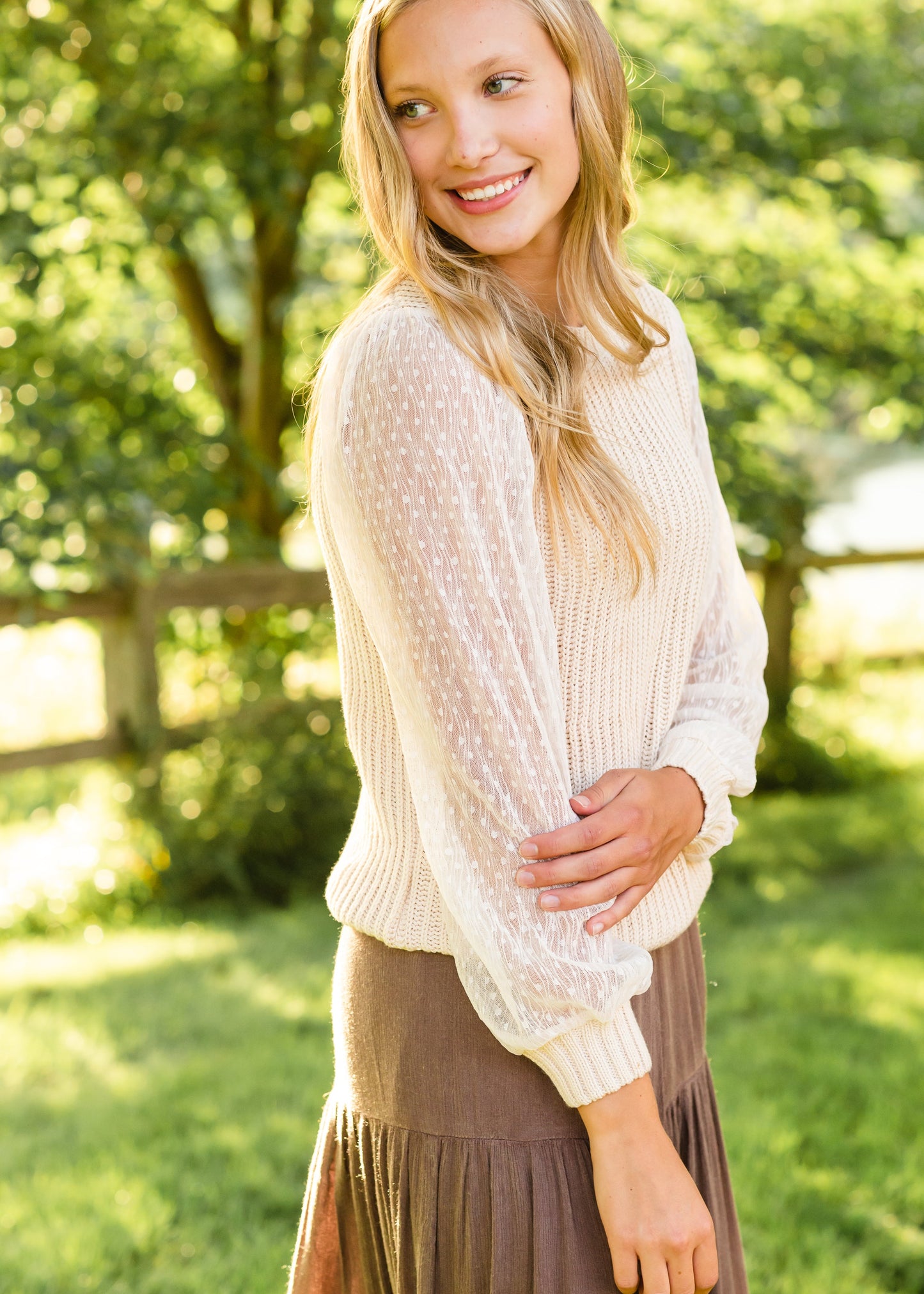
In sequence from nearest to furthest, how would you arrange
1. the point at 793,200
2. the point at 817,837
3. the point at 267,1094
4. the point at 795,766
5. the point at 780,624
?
the point at 267,1094, the point at 793,200, the point at 817,837, the point at 795,766, the point at 780,624

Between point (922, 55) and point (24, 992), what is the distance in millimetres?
5237

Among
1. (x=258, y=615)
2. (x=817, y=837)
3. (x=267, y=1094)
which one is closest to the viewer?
(x=267, y=1094)

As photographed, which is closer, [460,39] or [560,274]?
[460,39]

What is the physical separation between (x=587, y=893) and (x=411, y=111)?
0.75 meters

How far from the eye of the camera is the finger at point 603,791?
112cm

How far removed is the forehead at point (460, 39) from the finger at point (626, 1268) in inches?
41.8

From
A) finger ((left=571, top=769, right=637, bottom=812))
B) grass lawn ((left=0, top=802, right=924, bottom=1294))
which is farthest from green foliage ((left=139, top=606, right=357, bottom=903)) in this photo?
finger ((left=571, top=769, right=637, bottom=812))

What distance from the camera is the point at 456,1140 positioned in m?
1.16

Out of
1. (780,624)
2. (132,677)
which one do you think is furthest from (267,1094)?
(780,624)

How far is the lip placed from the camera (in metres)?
1.20

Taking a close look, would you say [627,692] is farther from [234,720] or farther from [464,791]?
[234,720]

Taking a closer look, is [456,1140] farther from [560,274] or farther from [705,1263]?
[560,274]

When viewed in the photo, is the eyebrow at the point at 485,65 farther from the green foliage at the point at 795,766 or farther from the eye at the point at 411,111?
the green foliage at the point at 795,766

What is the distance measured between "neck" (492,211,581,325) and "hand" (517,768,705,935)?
Answer: 489 millimetres
